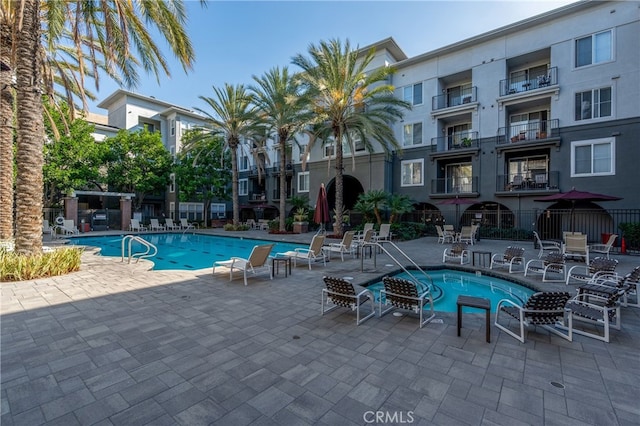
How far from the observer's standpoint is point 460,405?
2719 mm

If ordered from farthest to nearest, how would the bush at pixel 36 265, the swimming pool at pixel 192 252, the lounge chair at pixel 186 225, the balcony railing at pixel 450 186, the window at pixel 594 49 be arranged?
the lounge chair at pixel 186 225, the balcony railing at pixel 450 186, the window at pixel 594 49, the swimming pool at pixel 192 252, the bush at pixel 36 265

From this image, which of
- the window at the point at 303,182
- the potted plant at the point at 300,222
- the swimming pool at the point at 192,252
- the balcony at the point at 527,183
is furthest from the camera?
the window at the point at 303,182

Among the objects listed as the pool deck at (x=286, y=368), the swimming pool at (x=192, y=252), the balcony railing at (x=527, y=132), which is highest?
the balcony railing at (x=527, y=132)

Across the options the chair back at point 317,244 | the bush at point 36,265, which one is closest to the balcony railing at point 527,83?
the chair back at point 317,244

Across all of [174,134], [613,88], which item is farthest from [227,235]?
[613,88]

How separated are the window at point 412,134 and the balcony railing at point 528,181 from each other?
6252 millimetres

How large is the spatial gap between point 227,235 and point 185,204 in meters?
14.1

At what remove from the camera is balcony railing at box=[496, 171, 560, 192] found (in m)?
17.3

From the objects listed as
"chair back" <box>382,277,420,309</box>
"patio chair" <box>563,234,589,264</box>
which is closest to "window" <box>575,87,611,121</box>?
"patio chair" <box>563,234,589,264</box>

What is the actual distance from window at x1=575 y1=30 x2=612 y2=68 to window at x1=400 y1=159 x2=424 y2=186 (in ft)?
33.4

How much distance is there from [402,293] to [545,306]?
6.45 ft

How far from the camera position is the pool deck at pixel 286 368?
8.57ft

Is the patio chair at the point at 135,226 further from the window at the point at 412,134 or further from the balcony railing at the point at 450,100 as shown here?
the balcony railing at the point at 450,100

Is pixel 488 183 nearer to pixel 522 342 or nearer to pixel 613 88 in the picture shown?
pixel 613 88
